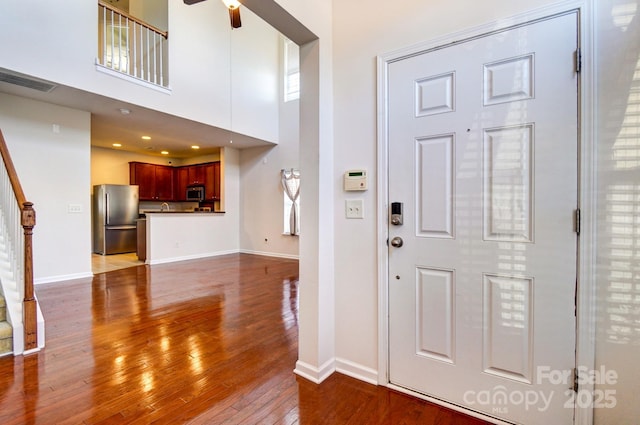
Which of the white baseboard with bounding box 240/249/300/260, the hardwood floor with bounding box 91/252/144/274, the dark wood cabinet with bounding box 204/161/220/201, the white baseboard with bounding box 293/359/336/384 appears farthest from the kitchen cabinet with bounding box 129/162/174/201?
the white baseboard with bounding box 293/359/336/384

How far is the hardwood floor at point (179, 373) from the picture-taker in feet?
5.22

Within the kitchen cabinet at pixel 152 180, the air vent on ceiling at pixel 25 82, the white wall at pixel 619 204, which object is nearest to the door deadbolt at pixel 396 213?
the white wall at pixel 619 204

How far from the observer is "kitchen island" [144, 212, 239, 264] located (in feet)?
19.1

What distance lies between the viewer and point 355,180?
1.91 meters

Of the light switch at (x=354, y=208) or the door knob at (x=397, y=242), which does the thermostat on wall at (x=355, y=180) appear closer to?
the light switch at (x=354, y=208)

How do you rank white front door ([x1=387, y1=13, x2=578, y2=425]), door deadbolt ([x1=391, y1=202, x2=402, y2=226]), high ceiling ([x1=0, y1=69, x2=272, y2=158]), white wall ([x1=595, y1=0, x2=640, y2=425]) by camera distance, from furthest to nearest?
1. high ceiling ([x1=0, y1=69, x2=272, y2=158])
2. door deadbolt ([x1=391, y1=202, x2=402, y2=226])
3. white front door ([x1=387, y1=13, x2=578, y2=425])
4. white wall ([x1=595, y1=0, x2=640, y2=425])

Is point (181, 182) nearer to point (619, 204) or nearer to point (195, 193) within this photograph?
point (195, 193)

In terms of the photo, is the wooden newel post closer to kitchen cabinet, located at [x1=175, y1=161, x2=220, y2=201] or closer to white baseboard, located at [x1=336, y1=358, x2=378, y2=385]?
white baseboard, located at [x1=336, y1=358, x2=378, y2=385]

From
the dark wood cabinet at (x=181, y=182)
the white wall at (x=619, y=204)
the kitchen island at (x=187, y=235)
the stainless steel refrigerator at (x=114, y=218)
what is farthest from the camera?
the dark wood cabinet at (x=181, y=182)

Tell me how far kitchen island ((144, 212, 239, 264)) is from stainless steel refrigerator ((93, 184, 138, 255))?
4.06 feet

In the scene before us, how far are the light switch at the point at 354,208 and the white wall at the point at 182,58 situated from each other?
4.12 meters

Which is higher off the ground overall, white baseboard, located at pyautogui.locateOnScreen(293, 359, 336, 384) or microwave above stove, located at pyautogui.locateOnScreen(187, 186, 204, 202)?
microwave above stove, located at pyautogui.locateOnScreen(187, 186, 204, 202)

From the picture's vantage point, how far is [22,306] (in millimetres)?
2328

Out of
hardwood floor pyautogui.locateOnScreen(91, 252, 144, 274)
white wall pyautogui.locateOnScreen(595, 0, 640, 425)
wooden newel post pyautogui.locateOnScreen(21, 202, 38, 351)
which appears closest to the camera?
white wall pyautogui.locateOnScreen(595, 0, 640, 425)
